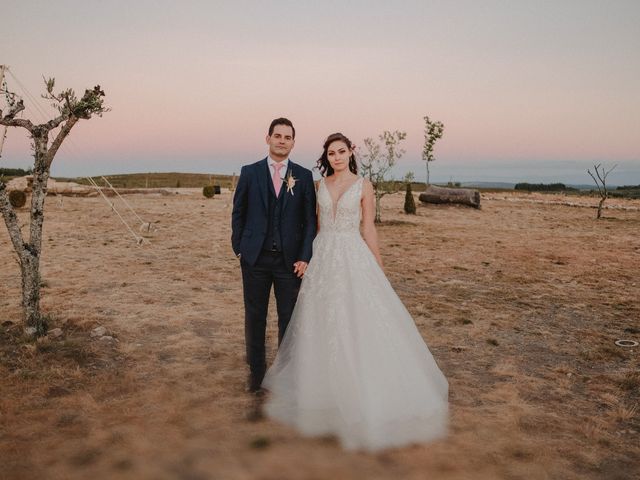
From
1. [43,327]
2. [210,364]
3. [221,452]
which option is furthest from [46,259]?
[221,452]

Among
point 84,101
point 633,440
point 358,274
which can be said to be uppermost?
point 84,101

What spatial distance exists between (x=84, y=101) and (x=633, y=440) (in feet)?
23.3

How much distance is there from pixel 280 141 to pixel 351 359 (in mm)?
2145

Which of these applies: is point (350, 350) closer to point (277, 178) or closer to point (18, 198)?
point (277, 178)

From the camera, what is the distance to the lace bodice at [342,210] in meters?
4.60

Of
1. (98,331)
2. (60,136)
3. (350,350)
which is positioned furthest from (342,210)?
(98,331)

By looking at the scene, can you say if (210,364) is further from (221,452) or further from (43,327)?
(43,327)

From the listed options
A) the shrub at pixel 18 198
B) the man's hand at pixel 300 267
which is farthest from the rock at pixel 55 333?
the shrub at pixel 18 198

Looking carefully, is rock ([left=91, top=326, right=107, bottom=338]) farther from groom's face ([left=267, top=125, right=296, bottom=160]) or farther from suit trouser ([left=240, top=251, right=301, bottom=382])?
groom's face ([left=267, top=125, right=296, bottom=160])

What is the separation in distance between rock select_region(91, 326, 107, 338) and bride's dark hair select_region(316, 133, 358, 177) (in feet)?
13.7

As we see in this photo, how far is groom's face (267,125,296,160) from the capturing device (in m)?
4.45

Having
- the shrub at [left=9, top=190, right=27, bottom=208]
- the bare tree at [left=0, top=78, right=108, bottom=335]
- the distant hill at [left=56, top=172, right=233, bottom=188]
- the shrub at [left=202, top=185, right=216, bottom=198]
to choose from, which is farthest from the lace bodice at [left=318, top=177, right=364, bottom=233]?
the distant hill at [left=56, top=172, right=233, bottom=188]

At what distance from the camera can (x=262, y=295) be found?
4820 millimetres

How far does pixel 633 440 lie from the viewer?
4.18 metres
